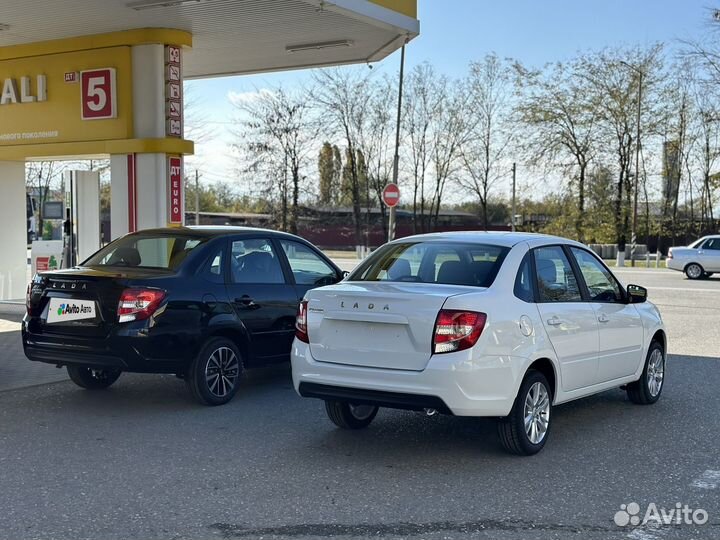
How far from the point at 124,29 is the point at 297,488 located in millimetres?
10203

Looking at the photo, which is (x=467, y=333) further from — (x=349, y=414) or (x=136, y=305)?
(x=136, y=305)

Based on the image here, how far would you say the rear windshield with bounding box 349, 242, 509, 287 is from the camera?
6.01 m

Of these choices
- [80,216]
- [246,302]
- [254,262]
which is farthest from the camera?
[80,216]

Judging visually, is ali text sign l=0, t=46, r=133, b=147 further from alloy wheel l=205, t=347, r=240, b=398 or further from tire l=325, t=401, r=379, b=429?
tire l=325, t=401, r=379, b=429

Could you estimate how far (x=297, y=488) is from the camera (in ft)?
17.1

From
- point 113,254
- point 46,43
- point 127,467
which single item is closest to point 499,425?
point 127,467

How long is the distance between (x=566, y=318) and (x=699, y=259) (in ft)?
74.7

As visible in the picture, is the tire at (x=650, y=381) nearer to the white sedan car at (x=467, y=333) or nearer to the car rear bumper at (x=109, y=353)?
the white sedan car at (x=467, y=333)

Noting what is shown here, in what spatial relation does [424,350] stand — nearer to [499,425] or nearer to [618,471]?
[499,425]

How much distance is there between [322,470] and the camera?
5.63m

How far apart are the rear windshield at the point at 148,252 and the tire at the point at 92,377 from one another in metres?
1.09

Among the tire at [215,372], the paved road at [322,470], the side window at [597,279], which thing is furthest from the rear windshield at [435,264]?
the tire at [215,372]

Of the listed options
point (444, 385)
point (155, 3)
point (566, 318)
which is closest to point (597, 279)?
point (566, 318)

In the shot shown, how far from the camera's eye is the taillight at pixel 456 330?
17.7 feet
